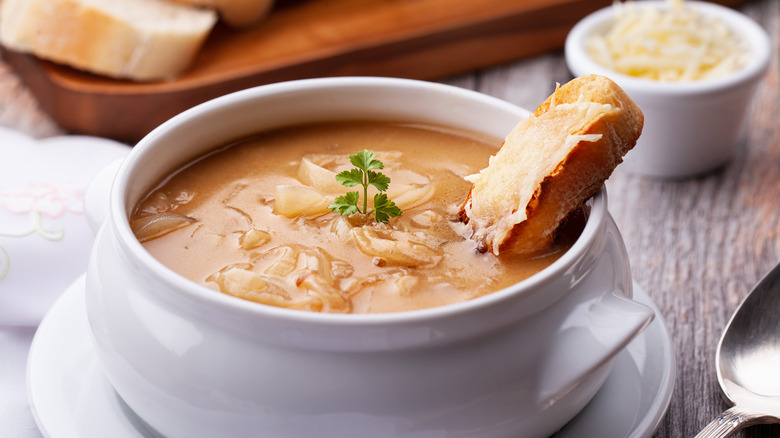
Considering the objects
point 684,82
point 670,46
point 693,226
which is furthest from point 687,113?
point 693,226

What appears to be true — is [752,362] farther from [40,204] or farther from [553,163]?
A: [40,204]

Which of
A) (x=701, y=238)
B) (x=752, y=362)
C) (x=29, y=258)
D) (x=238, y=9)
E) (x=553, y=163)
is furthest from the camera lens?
(x=238, y=9)

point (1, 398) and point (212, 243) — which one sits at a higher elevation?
point (212, 243)

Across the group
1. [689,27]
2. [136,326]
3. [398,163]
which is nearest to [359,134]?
[398,163]

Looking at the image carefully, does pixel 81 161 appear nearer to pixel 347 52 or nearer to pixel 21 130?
pixel 21 130

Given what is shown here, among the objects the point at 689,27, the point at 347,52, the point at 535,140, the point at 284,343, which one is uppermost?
the point at 535,140

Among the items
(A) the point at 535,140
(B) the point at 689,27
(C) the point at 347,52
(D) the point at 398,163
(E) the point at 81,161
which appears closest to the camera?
(A) the point at 535,140

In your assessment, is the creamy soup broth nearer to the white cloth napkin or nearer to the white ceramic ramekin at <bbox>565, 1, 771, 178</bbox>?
the white cloth napkin
